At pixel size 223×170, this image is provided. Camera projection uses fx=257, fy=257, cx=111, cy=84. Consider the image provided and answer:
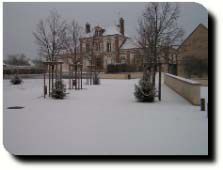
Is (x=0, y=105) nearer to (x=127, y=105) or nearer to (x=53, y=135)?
(x=53, y=135)

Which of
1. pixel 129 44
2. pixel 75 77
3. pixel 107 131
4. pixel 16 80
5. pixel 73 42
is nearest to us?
pixel 107 131

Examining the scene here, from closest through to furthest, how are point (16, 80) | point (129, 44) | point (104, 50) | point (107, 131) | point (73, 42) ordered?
point (107, 131) → point (16, 80) → point (129, 44) → point (104, 50) → point (73, 42)

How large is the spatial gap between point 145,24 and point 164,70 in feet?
15.0

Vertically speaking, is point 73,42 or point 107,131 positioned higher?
point 73,42

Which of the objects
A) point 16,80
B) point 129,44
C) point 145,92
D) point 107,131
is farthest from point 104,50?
point 107,131

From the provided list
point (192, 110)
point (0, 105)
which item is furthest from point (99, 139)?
point (192, 110)

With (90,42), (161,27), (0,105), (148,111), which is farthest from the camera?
(90,42)

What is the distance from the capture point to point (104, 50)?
1712 centimetres

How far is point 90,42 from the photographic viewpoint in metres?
18.2

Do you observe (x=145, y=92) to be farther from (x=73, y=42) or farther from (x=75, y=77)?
(x=73, y=42)

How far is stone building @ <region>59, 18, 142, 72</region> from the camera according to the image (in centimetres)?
1662

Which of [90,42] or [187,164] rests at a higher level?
[90,42]

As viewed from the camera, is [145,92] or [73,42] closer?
[145,92]

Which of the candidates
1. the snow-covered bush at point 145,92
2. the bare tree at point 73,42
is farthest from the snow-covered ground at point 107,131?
the bare tree at point 73,42
